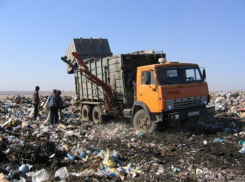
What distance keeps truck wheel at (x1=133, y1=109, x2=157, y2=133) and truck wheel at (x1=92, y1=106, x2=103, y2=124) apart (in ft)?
7.63

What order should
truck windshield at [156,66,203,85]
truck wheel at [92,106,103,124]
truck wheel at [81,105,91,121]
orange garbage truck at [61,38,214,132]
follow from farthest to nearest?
truck wheel at [81,105,91,121] → truck wheel at [92,106,103,124] → truck windshield at [156,66,203,85] → orange garbage truck at [61,38,214,132]

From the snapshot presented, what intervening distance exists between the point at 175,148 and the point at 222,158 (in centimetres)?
110

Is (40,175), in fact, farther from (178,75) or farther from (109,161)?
(178,75)

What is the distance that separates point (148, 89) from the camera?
7.12 m

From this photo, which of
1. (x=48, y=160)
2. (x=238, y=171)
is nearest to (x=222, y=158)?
(x=238, y=171)

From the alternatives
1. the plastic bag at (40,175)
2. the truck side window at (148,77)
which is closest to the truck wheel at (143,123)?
the truck side window at (148,77)

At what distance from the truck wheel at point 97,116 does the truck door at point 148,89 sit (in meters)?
2.62

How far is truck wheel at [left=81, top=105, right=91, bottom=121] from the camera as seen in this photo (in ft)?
34.8

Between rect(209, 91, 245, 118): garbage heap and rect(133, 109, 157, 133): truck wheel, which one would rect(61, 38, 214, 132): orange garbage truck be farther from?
rect(209, 91, 245, 118): garbage heap

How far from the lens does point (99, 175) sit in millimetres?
4266

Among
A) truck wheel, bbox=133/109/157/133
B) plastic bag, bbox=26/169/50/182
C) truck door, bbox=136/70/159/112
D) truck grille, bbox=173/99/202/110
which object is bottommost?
plastic bag, bbox=26/169/50/182

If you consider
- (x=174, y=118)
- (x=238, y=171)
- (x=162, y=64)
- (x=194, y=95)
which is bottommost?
(x=238, y=171)

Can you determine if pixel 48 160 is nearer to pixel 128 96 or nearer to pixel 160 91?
pixel 160 91

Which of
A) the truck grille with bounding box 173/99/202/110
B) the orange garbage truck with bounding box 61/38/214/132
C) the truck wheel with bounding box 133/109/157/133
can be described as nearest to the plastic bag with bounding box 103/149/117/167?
A: the orange garbage truck with bounding box 61/38/214/132
